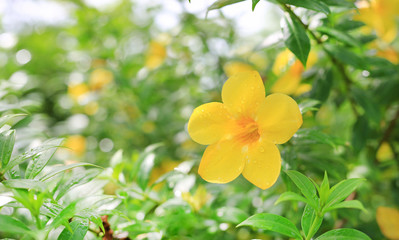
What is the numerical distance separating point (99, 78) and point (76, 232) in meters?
1.17

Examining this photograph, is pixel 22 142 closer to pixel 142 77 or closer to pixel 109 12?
pixel 142 77

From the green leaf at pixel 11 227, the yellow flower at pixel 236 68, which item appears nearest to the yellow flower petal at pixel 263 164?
the green leaf at pixel 11 227

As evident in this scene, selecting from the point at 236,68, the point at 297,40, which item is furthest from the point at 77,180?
the point at 236,68

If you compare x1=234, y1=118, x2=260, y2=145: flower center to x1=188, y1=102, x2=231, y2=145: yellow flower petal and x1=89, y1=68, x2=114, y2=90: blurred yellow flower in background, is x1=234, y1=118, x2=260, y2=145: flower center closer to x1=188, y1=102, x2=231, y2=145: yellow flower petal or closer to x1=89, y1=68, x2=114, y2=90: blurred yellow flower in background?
x1=188, y1=102, x2=231, y2=145: yellow flower petal

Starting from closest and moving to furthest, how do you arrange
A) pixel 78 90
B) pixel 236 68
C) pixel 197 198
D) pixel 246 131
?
1. pixel 246 131
2. pixel 197 198
3. pixel 236 68
4. pixel 78 90

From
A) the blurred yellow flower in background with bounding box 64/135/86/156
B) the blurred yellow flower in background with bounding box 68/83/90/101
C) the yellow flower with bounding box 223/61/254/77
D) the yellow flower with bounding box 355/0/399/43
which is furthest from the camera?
the blurred yellow flower in background with bounding box 68/83/90/101

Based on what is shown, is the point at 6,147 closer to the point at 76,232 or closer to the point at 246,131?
the point at 76,232

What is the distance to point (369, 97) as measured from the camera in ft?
2.91

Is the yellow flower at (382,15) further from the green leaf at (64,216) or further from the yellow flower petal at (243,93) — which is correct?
the green leaf at (64,216)

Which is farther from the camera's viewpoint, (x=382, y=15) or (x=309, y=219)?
(x=382, y=15)

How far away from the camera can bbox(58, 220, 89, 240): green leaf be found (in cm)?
49

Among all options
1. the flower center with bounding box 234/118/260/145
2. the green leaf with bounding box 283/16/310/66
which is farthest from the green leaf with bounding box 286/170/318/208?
the green leaf with bounding box 283/16/310/66

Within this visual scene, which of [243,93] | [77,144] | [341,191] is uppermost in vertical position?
[243,93]

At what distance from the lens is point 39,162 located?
0.54 meters
